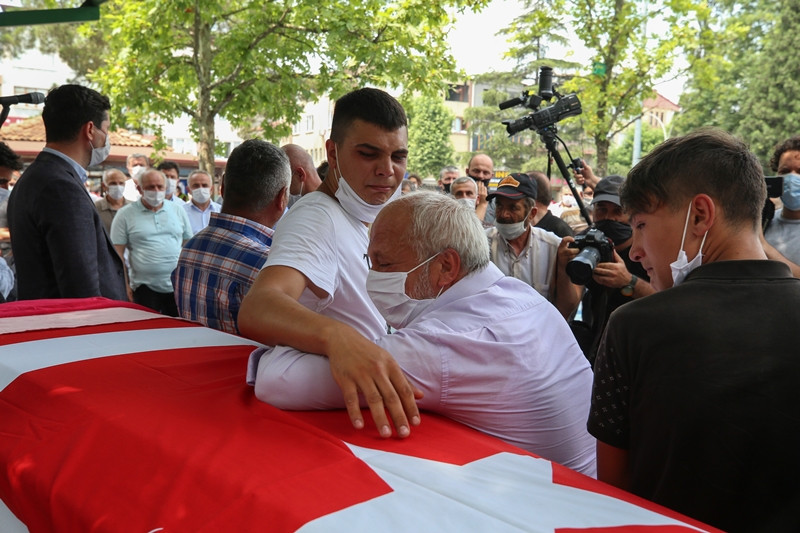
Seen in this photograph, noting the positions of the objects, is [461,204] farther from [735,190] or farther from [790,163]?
[790,163]

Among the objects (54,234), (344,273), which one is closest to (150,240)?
(54,234)

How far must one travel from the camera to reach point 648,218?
4.91 feet

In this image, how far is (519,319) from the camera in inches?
69.7

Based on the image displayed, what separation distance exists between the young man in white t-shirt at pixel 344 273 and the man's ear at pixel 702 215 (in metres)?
0.69

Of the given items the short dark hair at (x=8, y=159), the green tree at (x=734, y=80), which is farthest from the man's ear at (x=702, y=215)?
the green tree at (x=734, y=80)

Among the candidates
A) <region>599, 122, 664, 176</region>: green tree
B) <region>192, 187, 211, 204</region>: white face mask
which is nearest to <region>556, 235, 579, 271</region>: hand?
<region>192, 187, 211, 204</region>: white face mask

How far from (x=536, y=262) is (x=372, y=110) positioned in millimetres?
2147

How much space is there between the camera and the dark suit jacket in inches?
128

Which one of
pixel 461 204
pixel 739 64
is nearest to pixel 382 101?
pixel 461 204

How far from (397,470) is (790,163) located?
4101 mm

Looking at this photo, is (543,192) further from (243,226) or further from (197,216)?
(197,216)

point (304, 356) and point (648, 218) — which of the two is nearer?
point (648, 218)

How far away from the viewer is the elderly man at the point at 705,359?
1.26m

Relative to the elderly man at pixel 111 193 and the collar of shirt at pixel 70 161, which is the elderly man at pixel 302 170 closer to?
the collar of shirt at pixel 70 161
